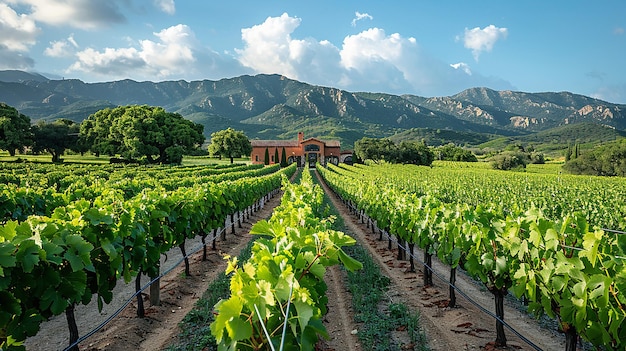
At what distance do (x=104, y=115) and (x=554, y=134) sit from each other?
574 feet

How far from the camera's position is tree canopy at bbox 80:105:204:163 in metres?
45.0

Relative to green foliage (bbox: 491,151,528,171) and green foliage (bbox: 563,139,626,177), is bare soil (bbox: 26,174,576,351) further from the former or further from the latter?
green foliage (bbox: 491,151,528,171)

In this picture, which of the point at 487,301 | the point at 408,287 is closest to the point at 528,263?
the point at 487,301

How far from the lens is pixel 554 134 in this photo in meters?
172

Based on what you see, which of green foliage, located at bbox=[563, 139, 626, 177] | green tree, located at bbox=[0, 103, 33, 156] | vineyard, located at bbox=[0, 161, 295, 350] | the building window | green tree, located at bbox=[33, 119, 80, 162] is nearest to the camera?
vineyard, located at bbox=[0, 161, 295, 350]

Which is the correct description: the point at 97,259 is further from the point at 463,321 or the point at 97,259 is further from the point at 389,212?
the point at 389,212

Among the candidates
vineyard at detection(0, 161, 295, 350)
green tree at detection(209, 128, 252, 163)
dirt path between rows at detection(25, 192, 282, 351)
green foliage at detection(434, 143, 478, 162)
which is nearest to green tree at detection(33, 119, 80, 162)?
green tree at detection(209, 128, 252, 163)

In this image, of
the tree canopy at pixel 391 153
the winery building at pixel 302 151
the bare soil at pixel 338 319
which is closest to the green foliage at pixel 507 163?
the tree canopy at pixel 391 153

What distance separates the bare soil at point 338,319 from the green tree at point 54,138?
53.6 metres

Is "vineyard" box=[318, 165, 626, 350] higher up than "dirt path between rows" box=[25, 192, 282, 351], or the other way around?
"vineyard" box=[318, 165, 626, 350]

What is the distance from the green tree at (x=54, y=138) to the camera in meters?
53.4

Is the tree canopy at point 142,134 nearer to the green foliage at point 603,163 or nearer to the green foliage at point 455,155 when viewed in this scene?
the green foliage at point 603,163

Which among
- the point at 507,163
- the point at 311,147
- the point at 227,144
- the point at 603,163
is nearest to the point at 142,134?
the point at 227,144

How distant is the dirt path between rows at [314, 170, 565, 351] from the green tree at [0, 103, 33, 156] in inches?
1951
